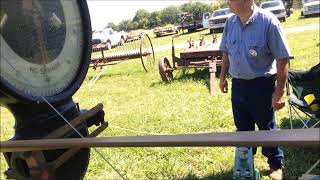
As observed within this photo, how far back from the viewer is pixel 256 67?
3.16 m

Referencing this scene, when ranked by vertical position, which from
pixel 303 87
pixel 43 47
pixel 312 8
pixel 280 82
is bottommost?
pixel 303 87

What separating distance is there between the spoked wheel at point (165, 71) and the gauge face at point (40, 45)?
7116 millimetres

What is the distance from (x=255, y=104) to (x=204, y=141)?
2309 mm

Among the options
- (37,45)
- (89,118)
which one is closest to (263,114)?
(89,118)

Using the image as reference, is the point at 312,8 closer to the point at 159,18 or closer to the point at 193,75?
the point at 193,75

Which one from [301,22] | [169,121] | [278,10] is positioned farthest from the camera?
[278,10]

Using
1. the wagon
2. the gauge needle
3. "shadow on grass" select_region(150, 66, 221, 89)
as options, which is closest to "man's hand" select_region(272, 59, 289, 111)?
the gauge needle

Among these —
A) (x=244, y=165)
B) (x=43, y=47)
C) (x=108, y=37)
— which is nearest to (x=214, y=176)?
(x=244, y=165)

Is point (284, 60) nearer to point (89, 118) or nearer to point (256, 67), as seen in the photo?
point (256, 67)

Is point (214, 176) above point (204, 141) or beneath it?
beneath

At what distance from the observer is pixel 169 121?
588cm

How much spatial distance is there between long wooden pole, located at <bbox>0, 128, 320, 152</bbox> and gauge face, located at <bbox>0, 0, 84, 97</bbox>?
200 mm

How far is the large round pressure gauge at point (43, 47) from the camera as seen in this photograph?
1417 millimetres

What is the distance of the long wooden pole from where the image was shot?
963 millimetres
